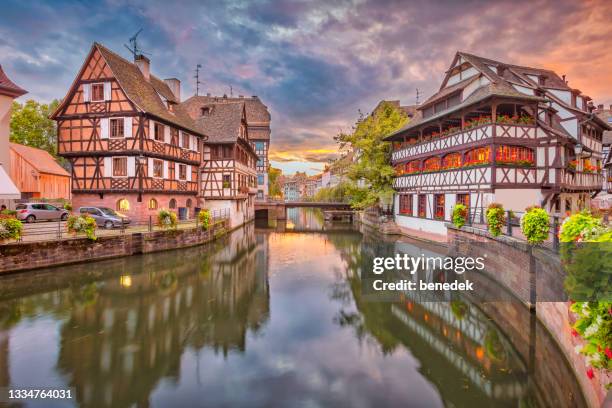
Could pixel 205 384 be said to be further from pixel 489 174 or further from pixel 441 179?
pixel 441 179

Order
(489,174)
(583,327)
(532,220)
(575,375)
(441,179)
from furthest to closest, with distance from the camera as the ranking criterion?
(441,179)
(489,174)
(532,220)
(575,375)
(583,327)

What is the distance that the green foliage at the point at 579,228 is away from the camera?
18.5 feet

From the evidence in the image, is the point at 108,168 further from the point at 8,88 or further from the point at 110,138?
the point at 8,88

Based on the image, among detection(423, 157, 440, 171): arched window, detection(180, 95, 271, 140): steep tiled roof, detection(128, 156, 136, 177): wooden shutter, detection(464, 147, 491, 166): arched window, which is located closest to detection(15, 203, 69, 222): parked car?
detection(128, 156, 136, 177): wooden shutter

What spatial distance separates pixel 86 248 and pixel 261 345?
14289 mm

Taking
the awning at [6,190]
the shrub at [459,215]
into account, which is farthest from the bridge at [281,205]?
the awning at [6,190]

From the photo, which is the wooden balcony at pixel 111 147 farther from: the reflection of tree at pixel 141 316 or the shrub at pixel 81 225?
the reflection of tree at pixel 141 316

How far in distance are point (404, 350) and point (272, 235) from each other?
2715 centimetres

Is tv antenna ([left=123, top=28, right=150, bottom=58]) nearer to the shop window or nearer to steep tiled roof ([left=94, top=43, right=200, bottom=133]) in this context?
steep tiled roof ([left=94, top=43, right=200, bottom=133])

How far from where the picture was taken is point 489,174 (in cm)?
2088

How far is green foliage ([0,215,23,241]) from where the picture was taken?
15477mm

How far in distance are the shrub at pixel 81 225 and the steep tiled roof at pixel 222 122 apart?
1769cm

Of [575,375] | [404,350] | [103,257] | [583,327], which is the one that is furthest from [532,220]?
[103,257]

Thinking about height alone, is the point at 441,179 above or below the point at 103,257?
above
